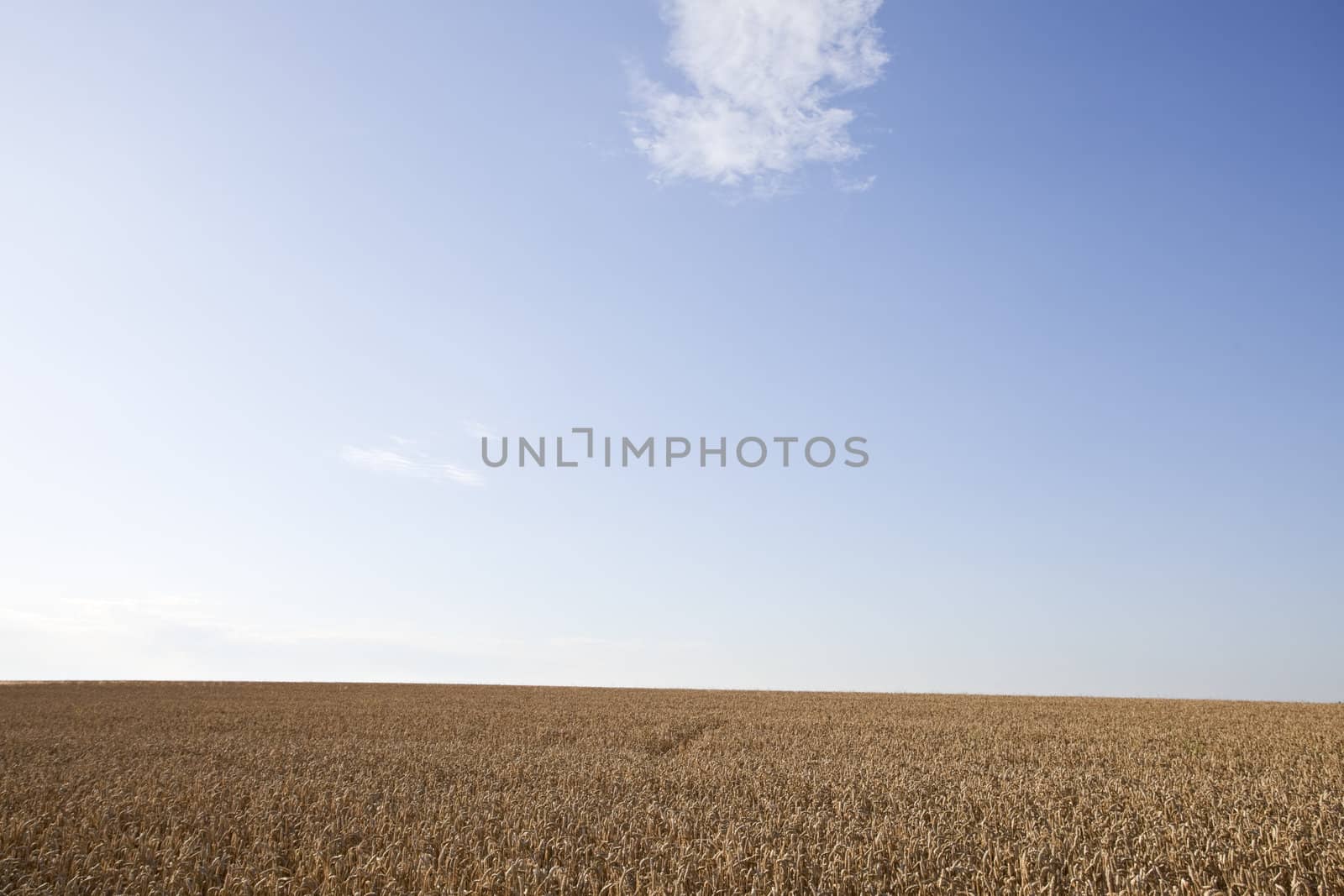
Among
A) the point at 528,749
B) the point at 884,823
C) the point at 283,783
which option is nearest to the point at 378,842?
the point at 283,783

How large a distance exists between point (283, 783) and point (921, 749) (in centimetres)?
1168

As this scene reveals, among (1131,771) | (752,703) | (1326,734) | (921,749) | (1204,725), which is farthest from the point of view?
(752,703)

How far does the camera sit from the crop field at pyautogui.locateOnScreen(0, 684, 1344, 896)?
7.82m

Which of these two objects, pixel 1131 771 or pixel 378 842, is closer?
pixel 378 842

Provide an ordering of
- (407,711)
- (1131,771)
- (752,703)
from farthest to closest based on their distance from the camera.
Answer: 1. (752,703)
2. (407,711)
3. (1131,771)

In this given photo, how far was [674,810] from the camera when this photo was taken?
1040 centimetres

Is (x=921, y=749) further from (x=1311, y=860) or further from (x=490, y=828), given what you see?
(x=490, y=828)

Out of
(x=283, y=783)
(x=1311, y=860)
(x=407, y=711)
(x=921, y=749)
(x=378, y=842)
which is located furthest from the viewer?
(x=407, y=711)

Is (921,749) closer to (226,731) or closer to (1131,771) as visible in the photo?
(1131,771)

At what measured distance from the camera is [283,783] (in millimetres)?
12492

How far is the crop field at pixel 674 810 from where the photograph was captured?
308 inches

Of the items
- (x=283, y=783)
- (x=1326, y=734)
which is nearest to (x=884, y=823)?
(x=283, y=783)

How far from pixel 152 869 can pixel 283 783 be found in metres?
4.39

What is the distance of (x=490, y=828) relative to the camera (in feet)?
30.9
